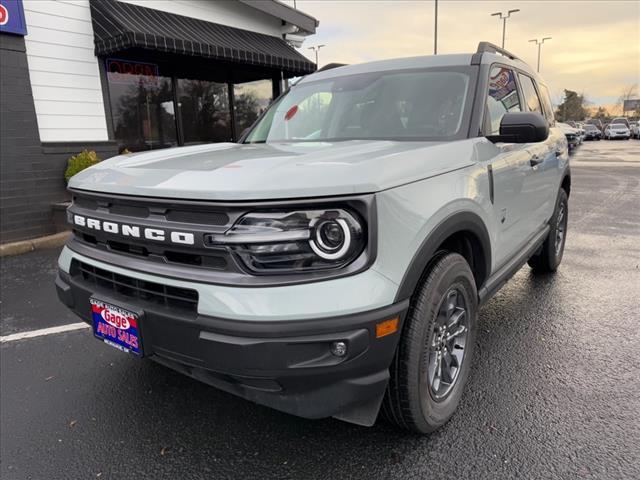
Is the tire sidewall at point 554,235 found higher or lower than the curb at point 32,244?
higher

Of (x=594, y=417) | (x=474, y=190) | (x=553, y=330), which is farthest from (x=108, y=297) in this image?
(x=553, y=330)

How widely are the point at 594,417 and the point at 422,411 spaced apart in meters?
1.03

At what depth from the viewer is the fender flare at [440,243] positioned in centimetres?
199

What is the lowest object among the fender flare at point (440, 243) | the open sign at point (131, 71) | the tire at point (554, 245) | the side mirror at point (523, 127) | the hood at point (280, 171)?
the tire at point (554, 245)

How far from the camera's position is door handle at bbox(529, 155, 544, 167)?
3.51 metres

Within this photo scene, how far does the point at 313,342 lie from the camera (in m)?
1.77

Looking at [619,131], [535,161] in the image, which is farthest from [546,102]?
[619,131]

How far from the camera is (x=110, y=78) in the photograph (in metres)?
8.61

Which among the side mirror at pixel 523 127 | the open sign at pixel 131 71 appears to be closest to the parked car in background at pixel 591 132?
the open sign at pixel 131 71

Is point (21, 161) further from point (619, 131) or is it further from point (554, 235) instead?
point (619, 131)

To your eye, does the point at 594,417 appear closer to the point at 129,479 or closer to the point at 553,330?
the point at 553,330

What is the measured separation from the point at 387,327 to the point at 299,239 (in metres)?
0.49

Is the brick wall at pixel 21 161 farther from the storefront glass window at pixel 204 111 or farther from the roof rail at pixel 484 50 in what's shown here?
the roof rail at pixel 484 50

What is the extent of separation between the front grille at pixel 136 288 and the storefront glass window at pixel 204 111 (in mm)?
8311
